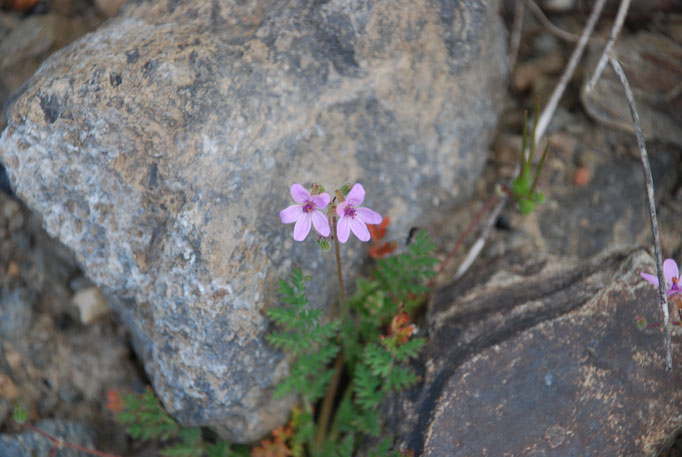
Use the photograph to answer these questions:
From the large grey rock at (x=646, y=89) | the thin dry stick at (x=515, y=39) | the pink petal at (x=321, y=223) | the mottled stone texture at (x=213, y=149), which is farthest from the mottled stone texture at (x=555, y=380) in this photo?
the thin dry stick at (x=515, y=39)

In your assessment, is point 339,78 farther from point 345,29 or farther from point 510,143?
point 510,143

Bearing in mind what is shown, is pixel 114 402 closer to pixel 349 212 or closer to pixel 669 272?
pixel 349 212

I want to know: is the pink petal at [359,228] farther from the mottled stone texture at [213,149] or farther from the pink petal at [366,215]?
the mottled stone texture at [213,149]

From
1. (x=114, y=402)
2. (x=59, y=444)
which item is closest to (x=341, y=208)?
(x=114, y=402)

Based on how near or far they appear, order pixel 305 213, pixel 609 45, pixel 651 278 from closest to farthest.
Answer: pixel 305 213 < pixel 651 278 < pixel 609 45

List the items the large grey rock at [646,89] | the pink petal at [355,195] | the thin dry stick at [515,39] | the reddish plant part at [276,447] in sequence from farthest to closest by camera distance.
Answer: the thin dry stick at [515,39], the large grey rock at [646,89], the reddish plant part at [276,447], the pink petal at [355,195]

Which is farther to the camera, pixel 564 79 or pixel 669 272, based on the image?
pixel 564 79
